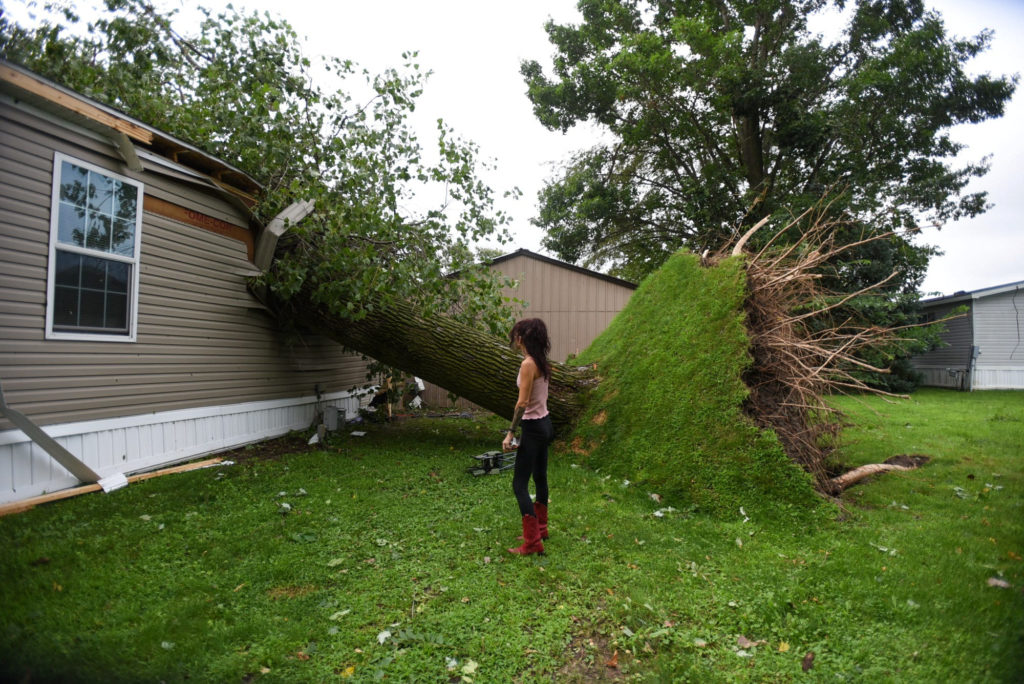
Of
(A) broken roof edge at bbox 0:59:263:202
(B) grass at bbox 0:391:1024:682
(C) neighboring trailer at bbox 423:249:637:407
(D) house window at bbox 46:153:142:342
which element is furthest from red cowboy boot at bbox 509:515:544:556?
(C) neighboring trailer at bbox 423:249:637:407

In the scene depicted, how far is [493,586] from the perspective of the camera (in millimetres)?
3227

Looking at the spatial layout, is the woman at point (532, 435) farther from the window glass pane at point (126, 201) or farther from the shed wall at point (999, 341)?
the shed wall at point (999, 341)

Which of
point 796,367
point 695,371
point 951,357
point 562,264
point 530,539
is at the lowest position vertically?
point 530,539

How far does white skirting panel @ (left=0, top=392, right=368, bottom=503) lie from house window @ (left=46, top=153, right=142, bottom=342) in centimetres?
95

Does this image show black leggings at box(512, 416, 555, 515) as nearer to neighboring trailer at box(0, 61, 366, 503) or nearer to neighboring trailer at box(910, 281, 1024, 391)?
neighboring trailer at box(0, 61, 366, 503)

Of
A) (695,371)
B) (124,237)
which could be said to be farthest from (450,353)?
(124,237)

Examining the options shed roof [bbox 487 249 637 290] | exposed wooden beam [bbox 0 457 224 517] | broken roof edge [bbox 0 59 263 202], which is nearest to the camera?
broken roof edge [bbox 0 59 263 202]

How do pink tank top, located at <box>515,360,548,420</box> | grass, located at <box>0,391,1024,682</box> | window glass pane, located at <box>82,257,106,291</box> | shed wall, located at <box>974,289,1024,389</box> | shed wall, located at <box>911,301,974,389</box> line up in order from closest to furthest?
grass, located at <box>0,391,1024,682</box> < pink tank top, located at <box>515,360,548,420</box> < window glass pane, located at <box>82,257,106,291</box> < shed wall, located at <box>974,289,1024,389</box> < shed wall, located at <box>911,301,974,389</box>

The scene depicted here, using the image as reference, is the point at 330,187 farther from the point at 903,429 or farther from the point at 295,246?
the point at 903,429

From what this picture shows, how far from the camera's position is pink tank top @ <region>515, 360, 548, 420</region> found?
378 cm

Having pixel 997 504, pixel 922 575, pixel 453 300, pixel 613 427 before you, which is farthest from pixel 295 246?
pixel 997 504

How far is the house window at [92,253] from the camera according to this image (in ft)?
15.0

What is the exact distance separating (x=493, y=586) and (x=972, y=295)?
20123 mm

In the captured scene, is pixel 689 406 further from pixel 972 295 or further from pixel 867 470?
pixel 972 295
